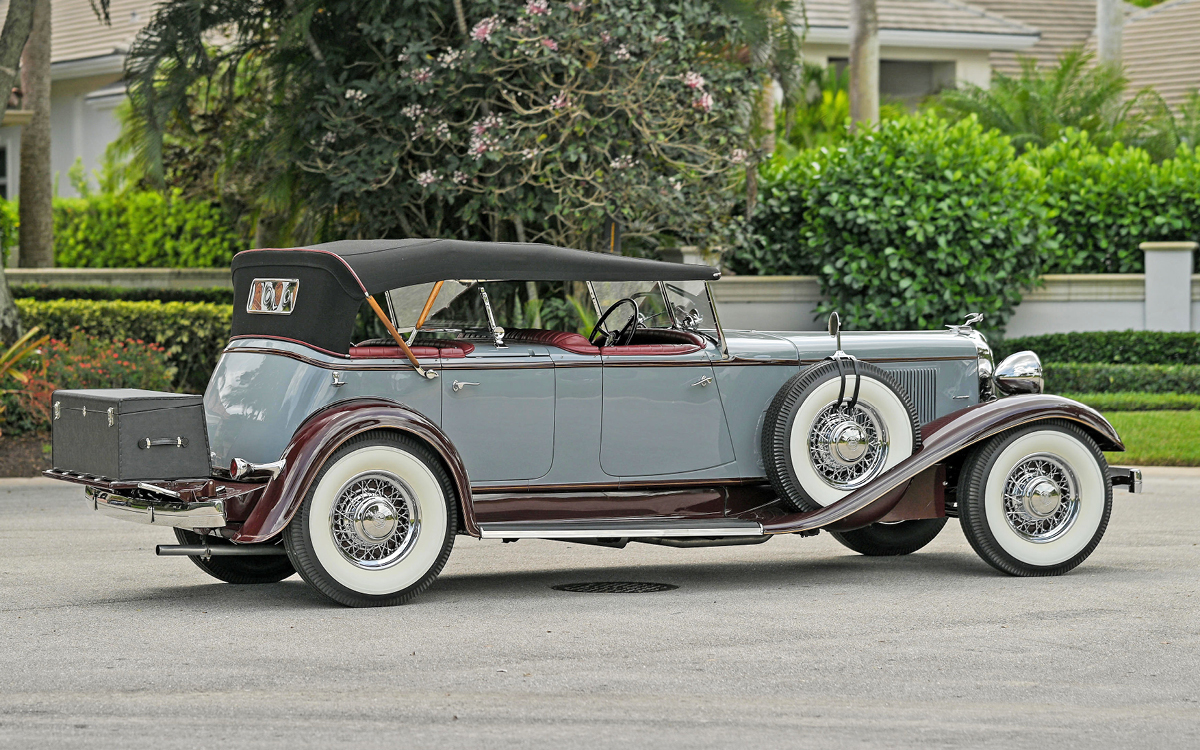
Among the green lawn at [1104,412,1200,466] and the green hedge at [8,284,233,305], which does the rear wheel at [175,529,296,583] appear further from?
the green hedge at [8,284,233,305]

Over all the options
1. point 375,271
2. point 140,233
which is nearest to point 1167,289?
point 375,271

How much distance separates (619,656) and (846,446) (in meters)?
2.28

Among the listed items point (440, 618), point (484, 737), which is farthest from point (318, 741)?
point (440, 618)

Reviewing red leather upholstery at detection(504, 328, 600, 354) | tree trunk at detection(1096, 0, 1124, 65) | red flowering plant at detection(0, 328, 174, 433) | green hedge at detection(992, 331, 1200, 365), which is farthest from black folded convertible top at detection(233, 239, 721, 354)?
tree trunk at detection(1096, 0, 1124, 65)

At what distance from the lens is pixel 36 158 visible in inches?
848

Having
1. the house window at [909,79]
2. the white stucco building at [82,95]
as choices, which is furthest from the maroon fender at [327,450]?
the house window at [909,79]

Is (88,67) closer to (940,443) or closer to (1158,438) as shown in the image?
(1158,438)

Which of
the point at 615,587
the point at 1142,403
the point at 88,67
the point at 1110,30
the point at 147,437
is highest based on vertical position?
the point at 1110,30

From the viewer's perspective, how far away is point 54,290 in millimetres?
20234

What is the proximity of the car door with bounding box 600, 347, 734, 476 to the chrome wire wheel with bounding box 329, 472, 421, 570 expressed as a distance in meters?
1.11

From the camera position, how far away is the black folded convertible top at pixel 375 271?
24.3ft

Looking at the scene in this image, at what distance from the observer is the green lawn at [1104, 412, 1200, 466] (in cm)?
1397

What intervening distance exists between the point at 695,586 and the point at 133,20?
25035 mm

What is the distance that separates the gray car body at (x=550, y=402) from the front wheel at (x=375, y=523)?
0.34 metres
